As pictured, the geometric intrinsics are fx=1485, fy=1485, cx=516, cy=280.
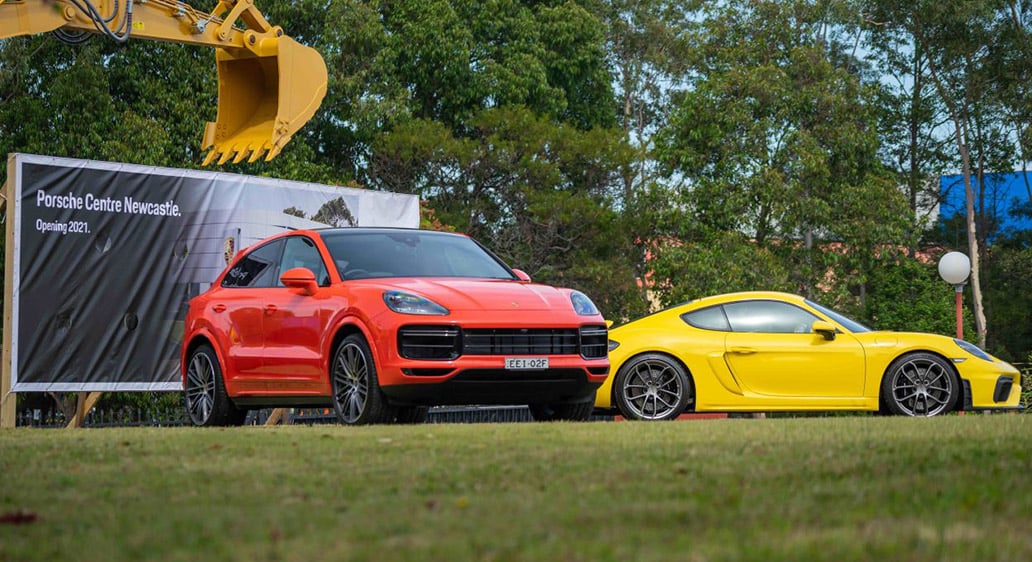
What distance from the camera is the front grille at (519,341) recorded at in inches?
440

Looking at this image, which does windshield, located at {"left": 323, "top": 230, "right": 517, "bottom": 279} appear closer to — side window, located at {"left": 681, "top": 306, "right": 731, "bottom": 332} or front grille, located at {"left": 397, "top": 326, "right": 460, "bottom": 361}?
front grille, located at {"left": 397, "top": 326, "right": 460, "bottom": 361}

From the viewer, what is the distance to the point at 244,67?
2009 centimetres

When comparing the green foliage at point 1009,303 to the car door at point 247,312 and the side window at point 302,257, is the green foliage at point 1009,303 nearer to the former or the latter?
the car door at point 247,312

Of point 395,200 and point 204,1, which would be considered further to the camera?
point 204,1

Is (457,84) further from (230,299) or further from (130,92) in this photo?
(230,299)

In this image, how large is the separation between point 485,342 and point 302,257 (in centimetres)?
221

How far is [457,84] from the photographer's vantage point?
43.5 metres

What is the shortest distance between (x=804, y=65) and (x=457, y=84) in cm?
1004

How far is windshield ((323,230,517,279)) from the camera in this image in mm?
12211

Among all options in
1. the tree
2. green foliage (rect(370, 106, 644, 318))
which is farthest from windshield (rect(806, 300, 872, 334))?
the tree

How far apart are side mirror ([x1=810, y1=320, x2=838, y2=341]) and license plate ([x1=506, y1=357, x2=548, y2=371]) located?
402cm

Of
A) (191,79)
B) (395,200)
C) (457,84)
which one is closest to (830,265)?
(457,84)

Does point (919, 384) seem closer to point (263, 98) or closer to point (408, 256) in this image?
point (408, 256)

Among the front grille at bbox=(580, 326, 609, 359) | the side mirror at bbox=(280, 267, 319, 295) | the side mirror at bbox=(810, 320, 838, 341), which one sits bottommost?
the front grille at bbox=(580, 326, 609, 359)
